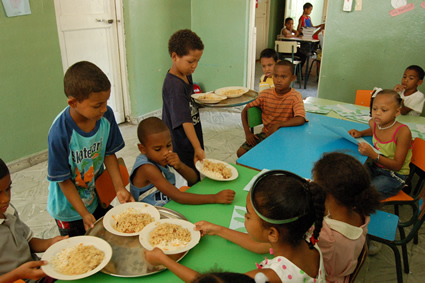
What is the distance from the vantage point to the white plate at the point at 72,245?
107cm

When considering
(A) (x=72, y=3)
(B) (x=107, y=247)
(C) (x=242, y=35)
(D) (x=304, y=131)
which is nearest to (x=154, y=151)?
(B) (x=107, y=247)

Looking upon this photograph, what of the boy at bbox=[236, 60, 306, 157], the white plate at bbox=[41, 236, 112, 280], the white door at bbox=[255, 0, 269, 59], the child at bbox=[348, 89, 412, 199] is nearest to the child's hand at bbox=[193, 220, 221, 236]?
the white plate at bbox=[41, 236, 112, 280]

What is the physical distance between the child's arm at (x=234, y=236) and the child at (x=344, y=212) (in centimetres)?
26

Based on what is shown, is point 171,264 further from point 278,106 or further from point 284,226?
point 278,106

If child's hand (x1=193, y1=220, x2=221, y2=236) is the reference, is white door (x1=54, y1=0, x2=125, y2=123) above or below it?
above

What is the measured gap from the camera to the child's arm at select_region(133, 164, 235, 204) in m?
1.56

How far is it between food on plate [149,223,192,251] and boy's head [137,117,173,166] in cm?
45

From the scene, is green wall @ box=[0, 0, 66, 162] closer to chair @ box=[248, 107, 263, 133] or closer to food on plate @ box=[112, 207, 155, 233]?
chair @ box=[248, 107, 263, 133]

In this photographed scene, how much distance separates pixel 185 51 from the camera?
2127 mm

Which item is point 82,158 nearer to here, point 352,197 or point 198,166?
point 198,166

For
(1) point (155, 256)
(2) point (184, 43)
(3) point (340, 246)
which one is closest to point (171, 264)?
(1) point (155, 256)

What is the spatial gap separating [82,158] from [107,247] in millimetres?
531

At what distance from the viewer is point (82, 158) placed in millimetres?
1562

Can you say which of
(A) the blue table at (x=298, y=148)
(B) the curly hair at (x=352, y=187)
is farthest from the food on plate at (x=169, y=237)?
(A) the blue table at (x=298, y=148)
